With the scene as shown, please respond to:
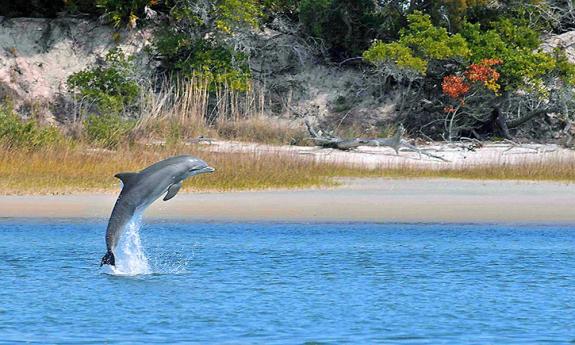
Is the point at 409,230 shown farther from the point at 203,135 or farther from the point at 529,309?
the point at 203,135

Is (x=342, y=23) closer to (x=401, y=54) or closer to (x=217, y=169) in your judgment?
(x=401, y=54)

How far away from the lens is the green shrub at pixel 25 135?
22016 mm

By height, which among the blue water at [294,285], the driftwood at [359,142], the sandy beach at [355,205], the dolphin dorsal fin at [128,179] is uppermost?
the driftwood at [359,142]

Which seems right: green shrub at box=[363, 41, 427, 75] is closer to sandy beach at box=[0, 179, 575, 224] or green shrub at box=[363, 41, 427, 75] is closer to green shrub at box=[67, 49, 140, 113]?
green shrub at box=[67, 49, 140, 113]

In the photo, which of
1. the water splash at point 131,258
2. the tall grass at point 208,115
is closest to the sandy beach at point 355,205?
the water splash at point 131,258

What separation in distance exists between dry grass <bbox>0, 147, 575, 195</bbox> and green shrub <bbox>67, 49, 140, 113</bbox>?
531 centimetres

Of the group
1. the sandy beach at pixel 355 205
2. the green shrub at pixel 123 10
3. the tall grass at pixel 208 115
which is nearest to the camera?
the sandy beach at pixel 355 205

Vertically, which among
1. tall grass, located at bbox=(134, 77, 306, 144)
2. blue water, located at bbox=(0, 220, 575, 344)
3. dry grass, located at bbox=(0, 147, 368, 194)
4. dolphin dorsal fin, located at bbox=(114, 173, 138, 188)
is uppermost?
tall grass, located at bbox=(134, 77, 306, 144)

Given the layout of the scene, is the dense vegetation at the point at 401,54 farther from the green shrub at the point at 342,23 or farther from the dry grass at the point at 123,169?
the dry grass at the point at 123,169

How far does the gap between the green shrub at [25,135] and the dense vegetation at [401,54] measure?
212cm

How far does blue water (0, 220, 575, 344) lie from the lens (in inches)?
385

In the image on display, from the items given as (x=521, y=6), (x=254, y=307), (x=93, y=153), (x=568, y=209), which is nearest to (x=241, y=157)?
(x=93, y=153)

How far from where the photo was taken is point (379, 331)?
32.2ft

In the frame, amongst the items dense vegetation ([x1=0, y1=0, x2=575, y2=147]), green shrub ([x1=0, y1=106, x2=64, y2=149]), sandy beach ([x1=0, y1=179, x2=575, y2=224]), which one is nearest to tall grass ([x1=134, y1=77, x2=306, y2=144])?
dense vegetation ([x1=0, y1=0, x2=575, y2=147])
